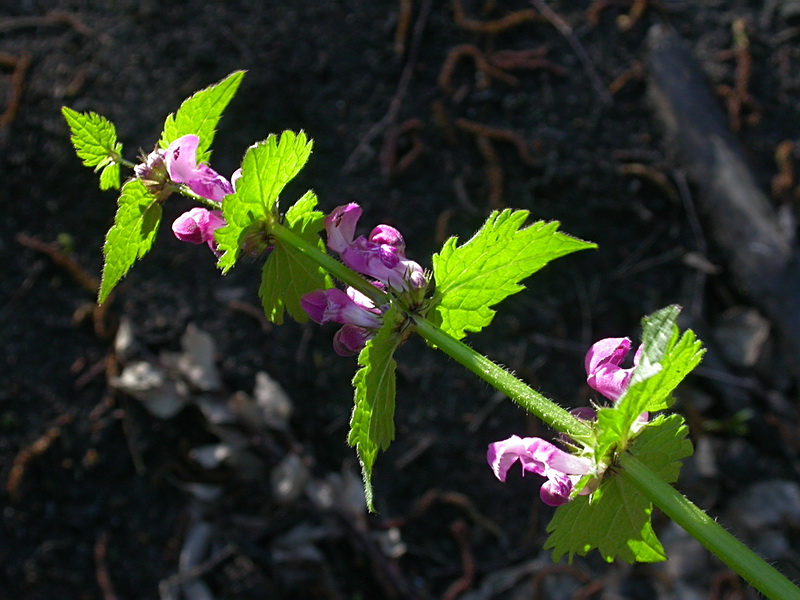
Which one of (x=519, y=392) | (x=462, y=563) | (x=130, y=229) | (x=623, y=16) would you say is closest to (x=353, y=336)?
(x=519, y=392)

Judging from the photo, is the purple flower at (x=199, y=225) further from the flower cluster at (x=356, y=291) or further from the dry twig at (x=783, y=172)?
the dry twig at (x=783, y=172)

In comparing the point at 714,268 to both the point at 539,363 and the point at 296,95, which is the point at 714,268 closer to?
the point at 539,363

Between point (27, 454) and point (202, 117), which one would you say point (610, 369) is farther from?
point (27, 454)

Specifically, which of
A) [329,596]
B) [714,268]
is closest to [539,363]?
[714,268]

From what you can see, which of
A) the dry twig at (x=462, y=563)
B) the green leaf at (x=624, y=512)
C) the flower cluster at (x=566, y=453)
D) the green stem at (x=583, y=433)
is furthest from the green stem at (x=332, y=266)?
the dry twig at (x=462, y=563)

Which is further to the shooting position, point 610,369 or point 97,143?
point 97,143

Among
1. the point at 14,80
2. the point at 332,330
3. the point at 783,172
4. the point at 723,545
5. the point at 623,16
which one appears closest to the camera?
the point at 723,545
